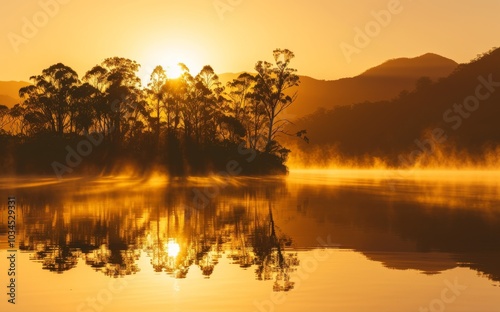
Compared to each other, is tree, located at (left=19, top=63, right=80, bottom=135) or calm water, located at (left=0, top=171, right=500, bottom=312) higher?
tree, located at (left=19, top=63, right=80, bottom=135)

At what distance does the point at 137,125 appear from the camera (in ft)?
428

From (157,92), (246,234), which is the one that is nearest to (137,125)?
(157,92)

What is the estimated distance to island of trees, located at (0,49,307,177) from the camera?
404 feet

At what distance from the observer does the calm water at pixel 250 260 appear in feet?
59.5

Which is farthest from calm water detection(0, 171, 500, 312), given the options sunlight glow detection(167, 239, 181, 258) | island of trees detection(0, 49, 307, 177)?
island of trees detection(0, 49, 307, 177)

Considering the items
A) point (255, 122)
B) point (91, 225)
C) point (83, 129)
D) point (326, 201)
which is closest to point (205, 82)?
point (255, 122)

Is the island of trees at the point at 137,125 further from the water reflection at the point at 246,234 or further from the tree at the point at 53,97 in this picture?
the water reflection at the point at 246,234

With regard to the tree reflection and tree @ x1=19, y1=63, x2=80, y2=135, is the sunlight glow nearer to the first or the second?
the tree reflection

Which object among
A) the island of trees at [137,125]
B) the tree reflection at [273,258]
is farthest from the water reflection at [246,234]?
the island of trees at [137,125]

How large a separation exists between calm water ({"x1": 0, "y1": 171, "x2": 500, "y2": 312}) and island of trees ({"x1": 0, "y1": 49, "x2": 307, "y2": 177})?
260ft

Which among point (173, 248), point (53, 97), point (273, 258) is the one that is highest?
point (53, 97)

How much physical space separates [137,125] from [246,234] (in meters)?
101

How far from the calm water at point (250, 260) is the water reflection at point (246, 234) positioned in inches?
2.3

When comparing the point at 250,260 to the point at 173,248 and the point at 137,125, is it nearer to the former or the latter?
the point at 173,248
